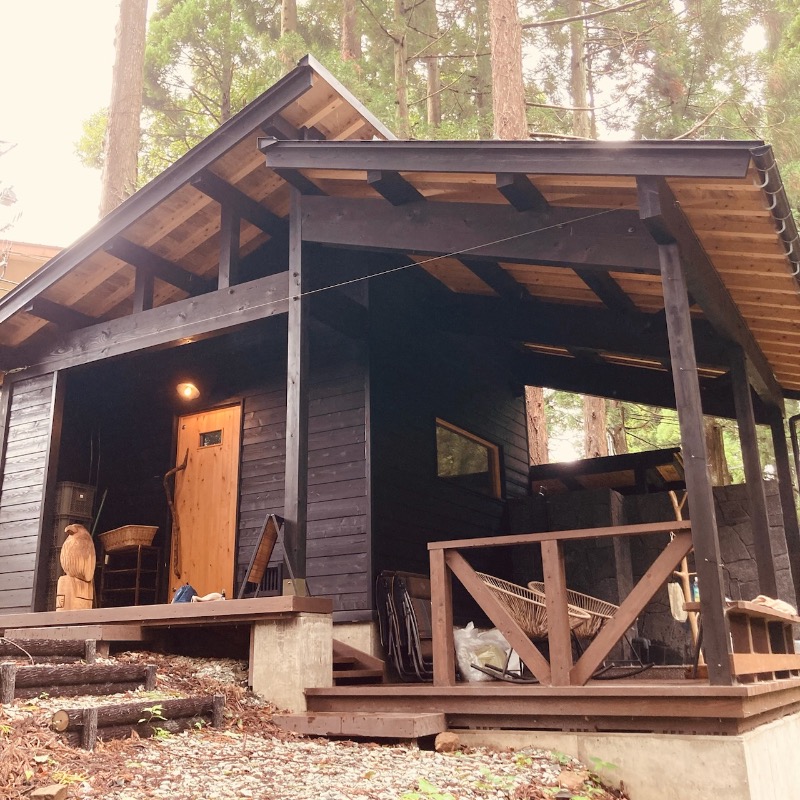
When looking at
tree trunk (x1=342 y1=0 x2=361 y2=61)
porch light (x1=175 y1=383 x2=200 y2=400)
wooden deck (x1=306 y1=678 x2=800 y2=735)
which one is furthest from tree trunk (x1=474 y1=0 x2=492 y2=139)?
wooden deck (x1=306 y1=678 x2=800 y2=735)

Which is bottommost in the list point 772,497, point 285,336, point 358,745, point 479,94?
point 358,745

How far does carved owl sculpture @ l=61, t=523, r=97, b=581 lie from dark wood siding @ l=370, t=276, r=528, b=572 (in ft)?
9.31

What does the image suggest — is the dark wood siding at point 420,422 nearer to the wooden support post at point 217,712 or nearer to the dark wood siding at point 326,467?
the dark wood siding at point 326,467

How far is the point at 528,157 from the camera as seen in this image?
5141mm

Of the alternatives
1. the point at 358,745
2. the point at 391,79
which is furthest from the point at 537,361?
the point at 391,79

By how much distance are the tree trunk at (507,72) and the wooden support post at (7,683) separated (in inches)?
378

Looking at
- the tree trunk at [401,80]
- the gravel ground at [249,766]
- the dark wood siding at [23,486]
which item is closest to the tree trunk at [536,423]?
the tree trunk at [401,80]

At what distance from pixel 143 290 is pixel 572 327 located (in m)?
4.07

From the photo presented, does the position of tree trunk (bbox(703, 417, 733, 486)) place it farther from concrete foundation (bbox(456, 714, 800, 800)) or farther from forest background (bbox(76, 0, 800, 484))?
concrete foundation (bbox(456, 714, 800, 800))

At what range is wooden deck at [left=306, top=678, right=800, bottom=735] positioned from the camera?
426 centimetres

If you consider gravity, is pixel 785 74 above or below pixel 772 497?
above

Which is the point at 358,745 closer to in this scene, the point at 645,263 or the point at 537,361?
the point at 645,263

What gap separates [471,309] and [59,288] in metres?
4.13

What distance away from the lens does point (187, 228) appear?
25.9 feet
